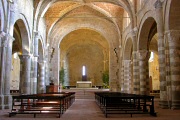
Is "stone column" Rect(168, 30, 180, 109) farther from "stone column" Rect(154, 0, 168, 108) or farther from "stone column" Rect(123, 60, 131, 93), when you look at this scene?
"stone column" Rect(123, 60, 131, 93)

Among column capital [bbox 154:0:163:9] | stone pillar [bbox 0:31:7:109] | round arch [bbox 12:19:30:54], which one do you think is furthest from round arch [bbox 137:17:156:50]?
stone pillar [bbox 0:31:7:109]

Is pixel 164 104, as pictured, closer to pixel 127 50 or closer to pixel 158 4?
pixel 158 4

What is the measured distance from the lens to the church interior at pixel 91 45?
13188 millimetres

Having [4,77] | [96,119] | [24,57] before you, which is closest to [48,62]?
[24,57]

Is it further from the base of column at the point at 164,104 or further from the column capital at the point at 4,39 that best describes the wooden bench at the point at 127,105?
the column capital at the point at 4,39

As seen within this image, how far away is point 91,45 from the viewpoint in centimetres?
4334

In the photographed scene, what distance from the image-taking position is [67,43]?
39.8 m

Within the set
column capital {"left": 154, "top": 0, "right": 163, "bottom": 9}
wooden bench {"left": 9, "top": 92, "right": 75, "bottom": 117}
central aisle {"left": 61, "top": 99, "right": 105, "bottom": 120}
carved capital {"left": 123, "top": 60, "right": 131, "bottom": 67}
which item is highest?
column capital {"left": 154, "top": 0, "right": 163, "bottom": 9}

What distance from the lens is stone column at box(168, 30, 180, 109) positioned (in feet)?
41.1

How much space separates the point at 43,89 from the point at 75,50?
19320 mm

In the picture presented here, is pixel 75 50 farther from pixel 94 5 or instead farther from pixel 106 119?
pixel 106 119

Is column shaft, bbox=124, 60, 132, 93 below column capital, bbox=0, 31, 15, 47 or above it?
below

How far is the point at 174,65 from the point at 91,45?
31.0 meters

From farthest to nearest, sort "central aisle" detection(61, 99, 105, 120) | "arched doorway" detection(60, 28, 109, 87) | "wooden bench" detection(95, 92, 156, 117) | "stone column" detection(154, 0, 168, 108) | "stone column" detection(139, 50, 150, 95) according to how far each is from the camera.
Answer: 1. "arched doorway" detection(60, 28, 109, 87)
2. "stone column" detection(139, 50, 150, 95)
3. "stone column" detection(154, 0, 168, 108)
4. "wooden bench" detection(95, 92, 156, 117)
5. "central aisle" detection(61, 99, 105, 120)
